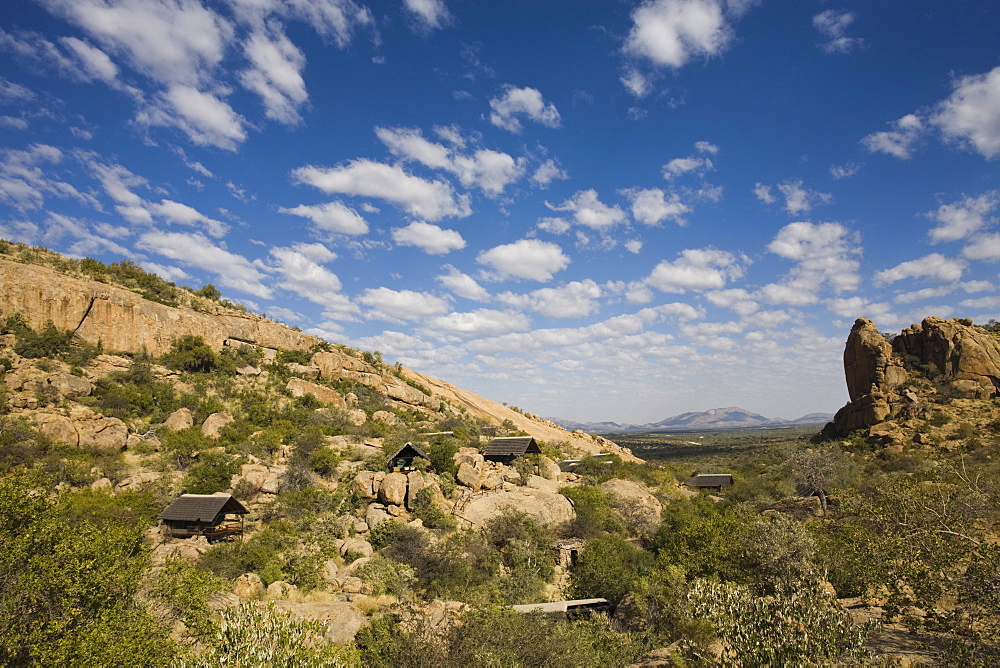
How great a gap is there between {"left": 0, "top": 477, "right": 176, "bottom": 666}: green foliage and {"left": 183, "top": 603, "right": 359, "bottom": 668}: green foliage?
5.13 ft

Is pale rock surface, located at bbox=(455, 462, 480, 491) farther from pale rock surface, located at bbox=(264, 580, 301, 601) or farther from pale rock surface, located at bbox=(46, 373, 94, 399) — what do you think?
pale rock surface, located at bbox=(46, 373, 94, 399)

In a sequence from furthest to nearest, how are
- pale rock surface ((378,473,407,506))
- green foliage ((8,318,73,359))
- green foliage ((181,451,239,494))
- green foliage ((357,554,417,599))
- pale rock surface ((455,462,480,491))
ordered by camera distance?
green foliage ((8,318,73,359)) < pale rock surface ((455,462,480,491)) < pale rock surface ((378,473,407,506)) < green foliage ((181,451,239,494)) < green foliage ((357,554,417,599))

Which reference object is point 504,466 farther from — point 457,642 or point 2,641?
point 2,641

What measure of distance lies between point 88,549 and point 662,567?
1966 cm

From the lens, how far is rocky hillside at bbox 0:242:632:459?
30750 millimetres

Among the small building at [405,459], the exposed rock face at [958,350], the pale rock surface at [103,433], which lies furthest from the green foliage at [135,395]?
the exposed rock face at [958,350]

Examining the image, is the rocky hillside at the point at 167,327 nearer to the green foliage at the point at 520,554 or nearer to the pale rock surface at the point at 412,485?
the pale rock surface at the point at 412,485

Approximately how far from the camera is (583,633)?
15.0 m

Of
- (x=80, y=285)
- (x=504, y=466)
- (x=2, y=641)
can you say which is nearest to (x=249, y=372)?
(x=80, y=285)

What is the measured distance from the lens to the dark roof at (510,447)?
98.2 ft

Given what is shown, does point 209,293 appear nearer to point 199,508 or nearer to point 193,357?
point 193,357

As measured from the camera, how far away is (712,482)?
38031mm

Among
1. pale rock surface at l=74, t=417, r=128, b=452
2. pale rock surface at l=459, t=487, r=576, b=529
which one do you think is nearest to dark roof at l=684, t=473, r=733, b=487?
pale rock surface at l=459, t=487, r=576, b=529

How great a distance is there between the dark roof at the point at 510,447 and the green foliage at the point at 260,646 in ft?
72.1
